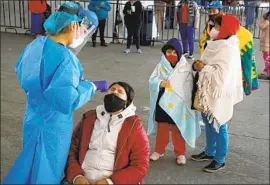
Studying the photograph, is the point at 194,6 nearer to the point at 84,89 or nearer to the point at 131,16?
the point at 131,16

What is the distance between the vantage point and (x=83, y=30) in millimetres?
3158

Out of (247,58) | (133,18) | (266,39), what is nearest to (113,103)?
(247,58)

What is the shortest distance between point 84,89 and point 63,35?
1.32 ft

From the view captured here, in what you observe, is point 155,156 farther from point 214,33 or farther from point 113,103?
point 113,103

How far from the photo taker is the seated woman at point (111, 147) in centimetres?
287

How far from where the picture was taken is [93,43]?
11086 millimetres

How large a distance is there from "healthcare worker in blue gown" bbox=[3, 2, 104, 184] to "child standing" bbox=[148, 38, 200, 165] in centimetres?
133

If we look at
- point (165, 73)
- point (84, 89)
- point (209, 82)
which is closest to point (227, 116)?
point (209, 82)

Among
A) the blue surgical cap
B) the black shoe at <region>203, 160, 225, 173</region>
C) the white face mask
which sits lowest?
the black shoe at <region>203, 160, 225, 173</region>

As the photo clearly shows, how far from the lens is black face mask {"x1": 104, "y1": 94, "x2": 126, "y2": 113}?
9.79 feet

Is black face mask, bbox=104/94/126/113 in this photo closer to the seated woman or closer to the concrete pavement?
the seated woman

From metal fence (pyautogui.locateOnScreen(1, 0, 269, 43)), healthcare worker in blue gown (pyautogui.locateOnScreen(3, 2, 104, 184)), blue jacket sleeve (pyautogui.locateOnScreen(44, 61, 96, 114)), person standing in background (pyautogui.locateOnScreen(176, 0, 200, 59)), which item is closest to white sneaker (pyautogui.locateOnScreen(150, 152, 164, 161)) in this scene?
healthcare worker in blue gown (pyautogui.locateOnScreen(3, 2, 104, 184))

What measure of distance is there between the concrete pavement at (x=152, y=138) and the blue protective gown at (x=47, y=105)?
1480 millimetres

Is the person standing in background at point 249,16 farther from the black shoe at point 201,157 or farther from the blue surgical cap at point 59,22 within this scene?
the blue surgical cap at point 59,22
